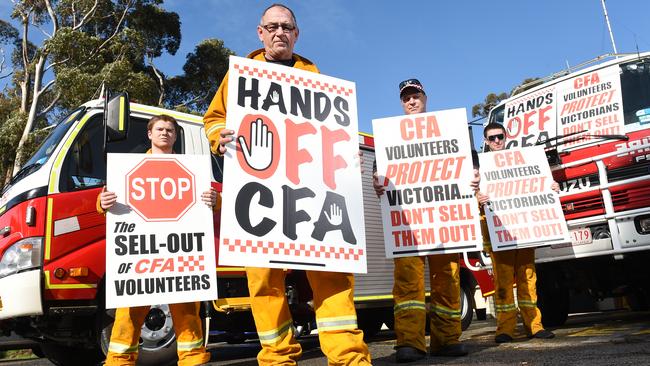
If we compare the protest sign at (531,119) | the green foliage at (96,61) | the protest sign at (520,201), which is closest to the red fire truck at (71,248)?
the protest sign at (520,201)

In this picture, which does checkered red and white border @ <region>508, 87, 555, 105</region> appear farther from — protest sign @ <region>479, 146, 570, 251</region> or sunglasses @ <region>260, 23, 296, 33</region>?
sunglasses @ <region>260, 23, 296, 33</region>

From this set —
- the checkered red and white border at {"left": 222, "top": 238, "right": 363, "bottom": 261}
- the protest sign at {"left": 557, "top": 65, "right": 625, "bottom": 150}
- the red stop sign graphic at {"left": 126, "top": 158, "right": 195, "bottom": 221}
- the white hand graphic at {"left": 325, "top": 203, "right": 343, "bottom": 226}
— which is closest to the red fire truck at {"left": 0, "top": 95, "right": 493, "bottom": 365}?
the red stop sign graphic at {"left": 126, "top": 158, "right": 195, "bottom": 221}

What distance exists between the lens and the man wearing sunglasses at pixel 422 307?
4.31m

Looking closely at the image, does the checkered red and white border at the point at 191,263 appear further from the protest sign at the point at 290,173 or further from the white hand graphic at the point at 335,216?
the white hand graphic at the point at 335,216

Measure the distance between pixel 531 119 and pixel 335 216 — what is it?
16.3 ft

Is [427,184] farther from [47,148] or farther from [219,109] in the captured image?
[47,148]

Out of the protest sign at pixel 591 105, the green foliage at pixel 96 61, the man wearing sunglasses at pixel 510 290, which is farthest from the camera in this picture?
the green foliage at pixel 96 61

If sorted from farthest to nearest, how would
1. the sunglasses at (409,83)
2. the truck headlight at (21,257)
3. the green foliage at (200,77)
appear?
the green foliage at (200,77)
the sunglasses at (409,83)
the truck headlight at (21,257)

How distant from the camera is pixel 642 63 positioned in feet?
21.5

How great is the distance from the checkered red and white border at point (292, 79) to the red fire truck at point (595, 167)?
3.59 metres

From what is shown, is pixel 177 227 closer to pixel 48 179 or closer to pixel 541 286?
pixel 48 179

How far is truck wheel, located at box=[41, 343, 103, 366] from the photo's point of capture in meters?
5.71

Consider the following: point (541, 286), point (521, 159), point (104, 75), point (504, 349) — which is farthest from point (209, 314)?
point (104, 75)

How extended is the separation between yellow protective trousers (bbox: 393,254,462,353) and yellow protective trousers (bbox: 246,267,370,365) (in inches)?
52.2
